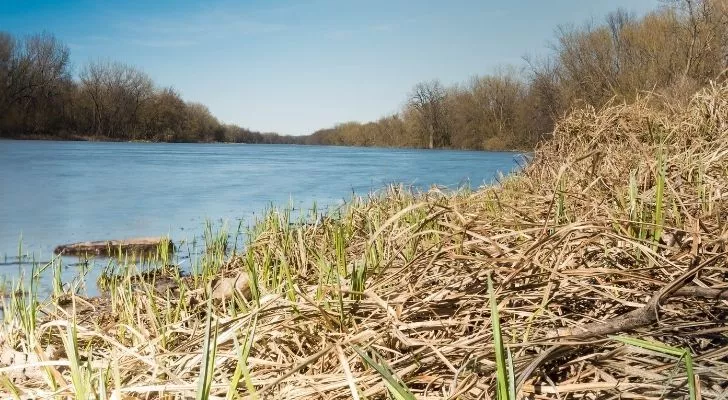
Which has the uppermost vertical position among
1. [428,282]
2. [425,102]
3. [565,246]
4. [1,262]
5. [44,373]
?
[425,102]

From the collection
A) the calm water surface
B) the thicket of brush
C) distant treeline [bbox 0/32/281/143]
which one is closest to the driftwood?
the thicket of brush

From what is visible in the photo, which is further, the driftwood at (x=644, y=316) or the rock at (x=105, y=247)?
the rock at (x=105, y=247)

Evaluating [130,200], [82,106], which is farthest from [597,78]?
[82,106]

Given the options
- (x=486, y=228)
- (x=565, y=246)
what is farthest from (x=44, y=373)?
(x=565, y=246)

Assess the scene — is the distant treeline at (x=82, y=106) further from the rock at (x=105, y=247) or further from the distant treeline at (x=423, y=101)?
the rock at (x=105, y=247)

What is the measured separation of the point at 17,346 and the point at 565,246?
→ 2017mm

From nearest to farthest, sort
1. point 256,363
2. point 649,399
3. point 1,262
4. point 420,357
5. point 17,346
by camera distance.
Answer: point 649,399 < point 420,357 < point 256,363 < point 17,346 < point 1,262

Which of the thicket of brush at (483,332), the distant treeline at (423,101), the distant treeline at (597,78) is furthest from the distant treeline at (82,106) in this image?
the thicket of brush at (483,332)

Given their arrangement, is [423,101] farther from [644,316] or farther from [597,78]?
[644,316]

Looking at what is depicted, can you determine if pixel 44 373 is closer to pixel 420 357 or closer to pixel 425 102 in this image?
pixel 420 357

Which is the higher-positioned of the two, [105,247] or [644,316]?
[644,316]

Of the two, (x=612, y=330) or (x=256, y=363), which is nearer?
(x=612, y=330)

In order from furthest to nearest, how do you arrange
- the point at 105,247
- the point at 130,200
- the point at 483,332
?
the point at 130,200 < the point at 105,247 < the point at 483,332

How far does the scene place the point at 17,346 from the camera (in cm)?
216
